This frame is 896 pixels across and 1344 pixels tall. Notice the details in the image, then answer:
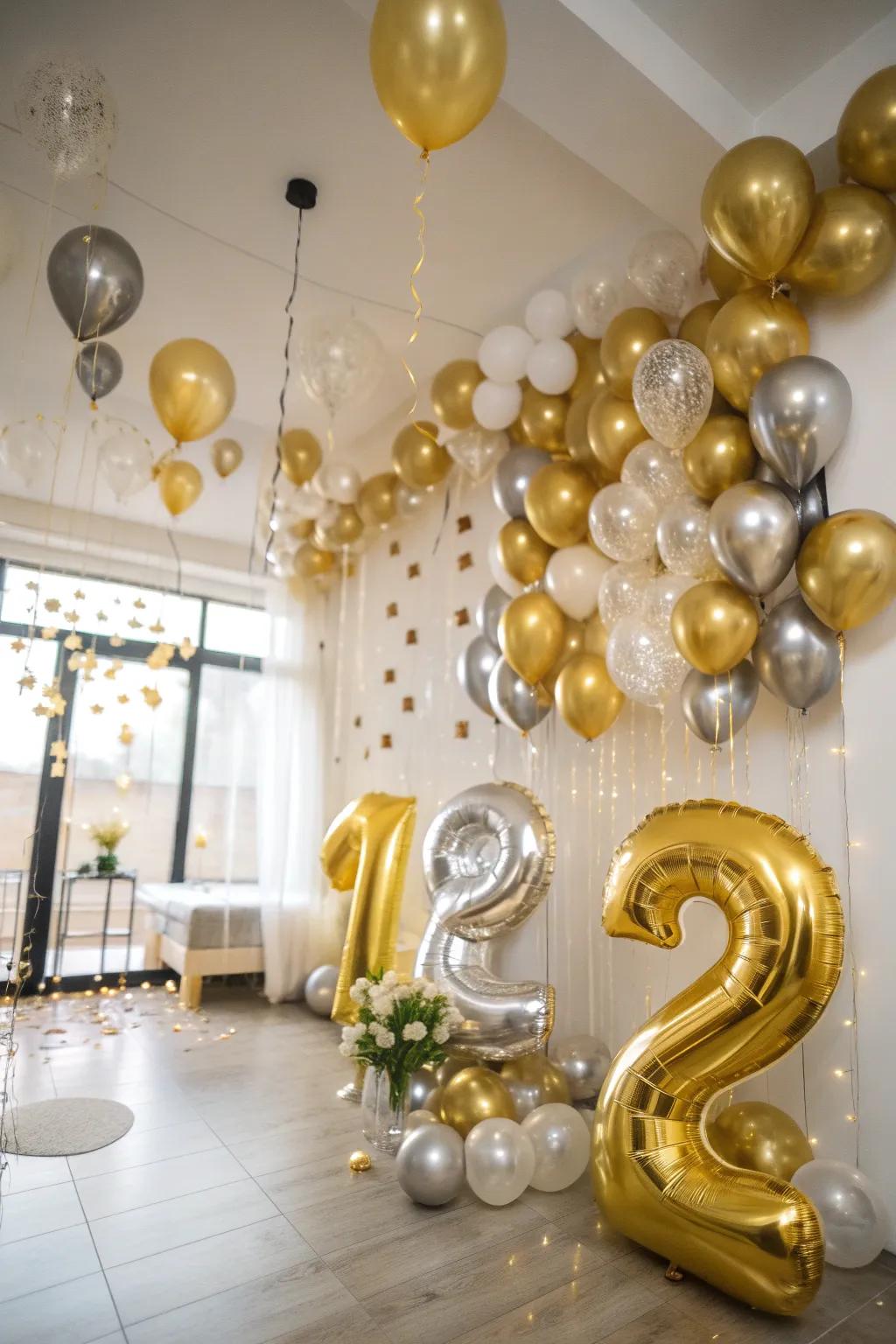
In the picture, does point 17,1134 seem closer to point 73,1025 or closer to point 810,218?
point 73,1025

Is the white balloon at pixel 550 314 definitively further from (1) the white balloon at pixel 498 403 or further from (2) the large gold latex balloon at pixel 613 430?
(2) the large gold latex balloon at pixel 613 430

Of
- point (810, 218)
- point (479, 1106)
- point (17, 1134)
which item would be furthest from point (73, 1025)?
point (810, 218)

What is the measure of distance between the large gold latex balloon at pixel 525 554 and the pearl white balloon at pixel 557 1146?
1736 millimetres

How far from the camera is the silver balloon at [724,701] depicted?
2.24 meters

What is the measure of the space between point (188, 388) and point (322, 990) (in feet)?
9.47

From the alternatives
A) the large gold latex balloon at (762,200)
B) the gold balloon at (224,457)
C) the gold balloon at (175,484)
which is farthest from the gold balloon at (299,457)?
the large gold latex balloon at (762,200)

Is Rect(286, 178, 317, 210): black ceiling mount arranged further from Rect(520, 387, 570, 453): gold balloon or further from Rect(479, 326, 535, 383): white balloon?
Rect(520, 387, 570, 453): gold balloon

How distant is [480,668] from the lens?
316 cm

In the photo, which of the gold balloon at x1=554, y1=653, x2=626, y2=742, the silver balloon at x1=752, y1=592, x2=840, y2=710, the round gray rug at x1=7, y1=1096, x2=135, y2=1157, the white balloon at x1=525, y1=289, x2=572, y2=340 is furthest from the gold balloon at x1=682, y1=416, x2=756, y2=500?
the round gray rug at x1=7, y1=1096, x2=135, y2=1157

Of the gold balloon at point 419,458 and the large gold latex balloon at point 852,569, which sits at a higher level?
the gold balloon at point 419,458

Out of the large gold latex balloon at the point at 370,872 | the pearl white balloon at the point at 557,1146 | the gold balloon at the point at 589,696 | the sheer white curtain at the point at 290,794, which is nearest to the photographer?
the pearl white balloon at the point at 557,1146

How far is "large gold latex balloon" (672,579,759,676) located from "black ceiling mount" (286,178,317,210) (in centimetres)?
197

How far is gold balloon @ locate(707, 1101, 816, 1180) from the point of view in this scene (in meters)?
1.97

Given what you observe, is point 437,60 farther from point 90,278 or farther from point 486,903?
point 486,903
